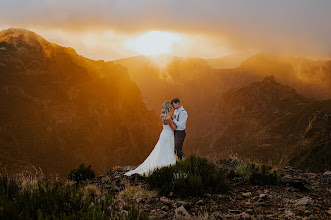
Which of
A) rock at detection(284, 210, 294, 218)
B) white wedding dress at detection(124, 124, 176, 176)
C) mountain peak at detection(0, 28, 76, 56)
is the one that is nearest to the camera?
rock at detection(284, 210, 294, 218)

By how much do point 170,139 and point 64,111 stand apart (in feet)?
293

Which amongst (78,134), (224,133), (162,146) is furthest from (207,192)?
(224,133)

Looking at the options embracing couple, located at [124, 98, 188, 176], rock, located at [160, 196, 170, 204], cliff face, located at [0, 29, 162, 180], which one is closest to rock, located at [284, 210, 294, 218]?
rock, located at [160, 196, 170, 204]

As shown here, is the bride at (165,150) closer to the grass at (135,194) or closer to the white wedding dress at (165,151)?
the white wedding dress at (165,151)

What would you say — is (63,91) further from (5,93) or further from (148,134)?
(148,134)

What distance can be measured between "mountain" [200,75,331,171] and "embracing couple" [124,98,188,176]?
23447 mm

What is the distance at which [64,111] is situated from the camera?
93.0 m

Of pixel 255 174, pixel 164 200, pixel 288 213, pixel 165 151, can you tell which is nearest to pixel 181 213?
pixel 164 200

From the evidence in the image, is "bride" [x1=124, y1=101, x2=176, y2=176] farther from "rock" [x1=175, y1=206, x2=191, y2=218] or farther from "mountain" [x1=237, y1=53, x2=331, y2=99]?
"mountain" [x1=237, y1=53, x2=331, y2=99]

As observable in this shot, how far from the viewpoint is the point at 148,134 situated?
132m

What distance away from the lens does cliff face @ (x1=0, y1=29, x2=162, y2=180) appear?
72500mm

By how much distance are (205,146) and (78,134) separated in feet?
213

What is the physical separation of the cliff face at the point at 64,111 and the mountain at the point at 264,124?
33998 millimetres

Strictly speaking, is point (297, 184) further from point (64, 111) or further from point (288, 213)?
point (64, 111)
